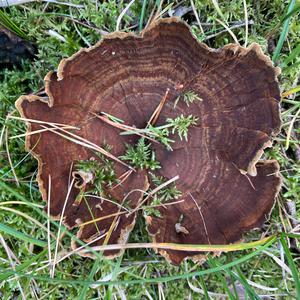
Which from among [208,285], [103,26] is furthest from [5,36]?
[208,285]

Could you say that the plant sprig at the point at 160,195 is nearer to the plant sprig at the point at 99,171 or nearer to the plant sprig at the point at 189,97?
the plant sprig at the point at 99,171

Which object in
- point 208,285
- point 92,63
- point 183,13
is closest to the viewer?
point 92,63

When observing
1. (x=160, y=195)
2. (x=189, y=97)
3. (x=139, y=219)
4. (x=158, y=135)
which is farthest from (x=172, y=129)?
(x=139, y=219)

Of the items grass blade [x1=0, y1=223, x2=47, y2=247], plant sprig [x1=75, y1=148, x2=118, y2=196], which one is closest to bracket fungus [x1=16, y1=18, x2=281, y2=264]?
plant sprig [x1=75, y1=148, x2=118, y2=196]

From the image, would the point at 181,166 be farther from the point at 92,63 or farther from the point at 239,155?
the point at 92,63

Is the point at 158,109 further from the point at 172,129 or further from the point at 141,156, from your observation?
the point at 141,156
